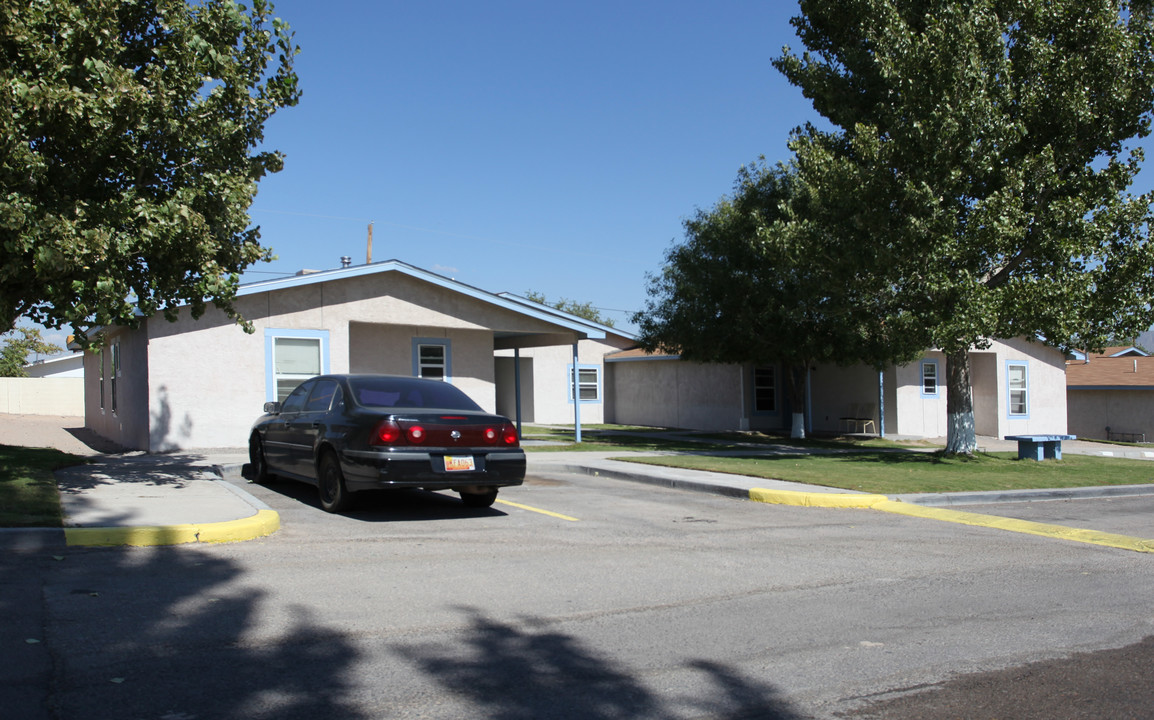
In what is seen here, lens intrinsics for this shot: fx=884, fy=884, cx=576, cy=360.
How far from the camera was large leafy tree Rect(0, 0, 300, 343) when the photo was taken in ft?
28.3

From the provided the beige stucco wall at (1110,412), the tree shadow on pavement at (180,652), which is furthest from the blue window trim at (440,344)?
the beige stucco wall at (1110,412)

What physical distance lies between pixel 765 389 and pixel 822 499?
19710 mm

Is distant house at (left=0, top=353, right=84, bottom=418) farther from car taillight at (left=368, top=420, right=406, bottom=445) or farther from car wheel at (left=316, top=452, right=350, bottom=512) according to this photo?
car taillight at (left=368, top=420, right=406, bottom=445)

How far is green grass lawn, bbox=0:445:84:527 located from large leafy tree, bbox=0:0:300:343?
1.84 meters

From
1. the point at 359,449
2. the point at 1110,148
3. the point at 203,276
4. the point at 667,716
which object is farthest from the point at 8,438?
the point at 1110,148

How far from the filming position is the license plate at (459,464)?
29.2ft

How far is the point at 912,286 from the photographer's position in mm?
17016

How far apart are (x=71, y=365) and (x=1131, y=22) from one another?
4718 cm

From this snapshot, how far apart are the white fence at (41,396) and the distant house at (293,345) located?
20142 millimetres

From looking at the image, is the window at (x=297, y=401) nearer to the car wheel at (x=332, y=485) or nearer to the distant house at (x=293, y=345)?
the car wheel at (x=332, y=485)

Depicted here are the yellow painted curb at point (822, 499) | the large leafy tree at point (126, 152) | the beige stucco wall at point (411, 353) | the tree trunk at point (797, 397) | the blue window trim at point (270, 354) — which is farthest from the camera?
the tree trunk at point (797, 397)

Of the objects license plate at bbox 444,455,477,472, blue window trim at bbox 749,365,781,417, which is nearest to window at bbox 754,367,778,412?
blue window trim at bbox 749,365,781,417

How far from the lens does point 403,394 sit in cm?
970

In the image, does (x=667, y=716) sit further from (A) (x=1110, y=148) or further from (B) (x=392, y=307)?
(A) (x=1110, y=148)
